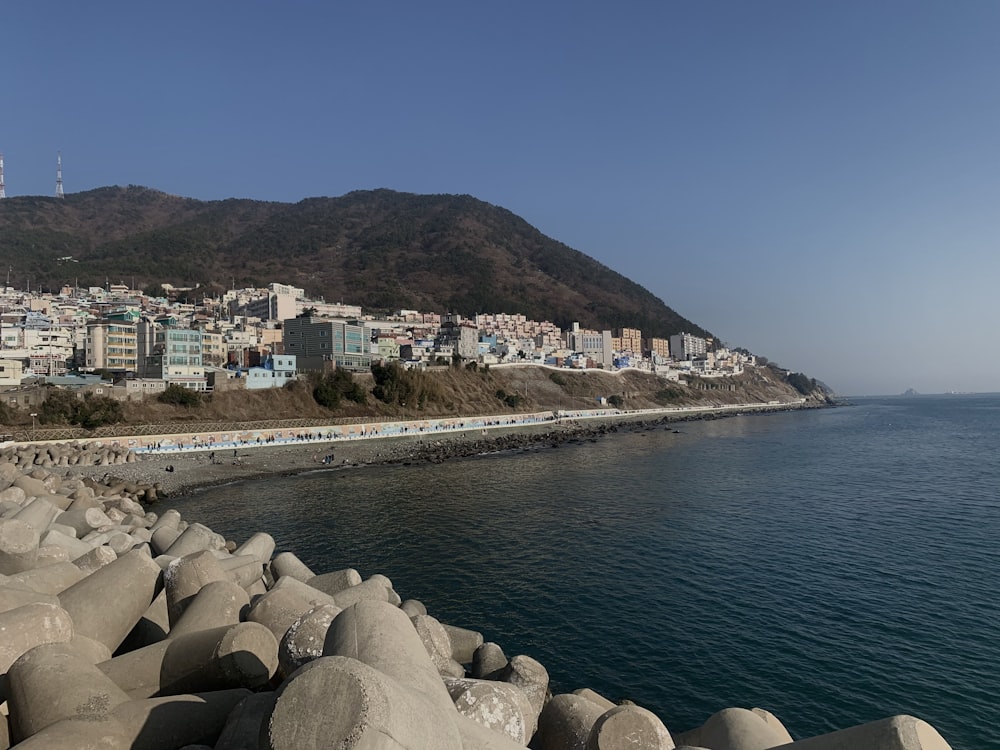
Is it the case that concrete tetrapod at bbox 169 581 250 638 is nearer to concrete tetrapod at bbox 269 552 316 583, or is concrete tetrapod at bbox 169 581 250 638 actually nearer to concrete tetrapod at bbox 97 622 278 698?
concrete tetrapod at bbox 97 622 278 698

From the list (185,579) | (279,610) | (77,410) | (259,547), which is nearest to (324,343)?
(77,410)

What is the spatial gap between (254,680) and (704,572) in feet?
52.5

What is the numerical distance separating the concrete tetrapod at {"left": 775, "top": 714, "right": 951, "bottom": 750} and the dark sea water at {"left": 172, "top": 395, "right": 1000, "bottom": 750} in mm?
7225

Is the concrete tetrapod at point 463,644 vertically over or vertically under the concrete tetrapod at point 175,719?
under

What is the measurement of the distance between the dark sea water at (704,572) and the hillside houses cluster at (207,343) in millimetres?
33580

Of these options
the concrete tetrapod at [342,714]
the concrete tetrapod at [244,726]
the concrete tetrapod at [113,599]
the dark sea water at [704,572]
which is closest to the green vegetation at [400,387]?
the dark sea water at [704,572]

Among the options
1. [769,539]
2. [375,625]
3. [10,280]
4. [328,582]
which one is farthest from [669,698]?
[10,280]

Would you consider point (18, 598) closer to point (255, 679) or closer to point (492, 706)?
point (255, 679)

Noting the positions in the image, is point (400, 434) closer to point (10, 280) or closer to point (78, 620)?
point (78, 620)

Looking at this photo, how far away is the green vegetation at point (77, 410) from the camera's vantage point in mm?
46281

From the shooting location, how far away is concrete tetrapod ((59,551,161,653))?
7180mm

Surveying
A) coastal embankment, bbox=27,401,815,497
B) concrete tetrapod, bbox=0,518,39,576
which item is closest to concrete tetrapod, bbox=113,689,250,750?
concrete tetrapod, bbox=0,518,39,576

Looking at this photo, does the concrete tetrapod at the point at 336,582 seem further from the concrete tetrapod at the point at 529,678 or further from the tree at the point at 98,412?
the tree at the point at 98,412

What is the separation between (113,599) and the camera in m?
7.47
